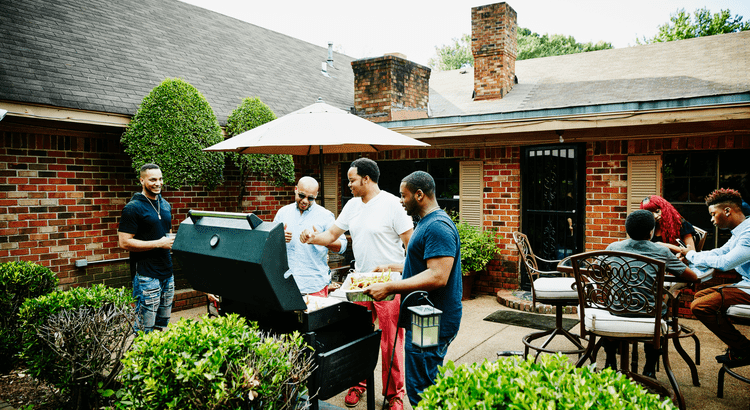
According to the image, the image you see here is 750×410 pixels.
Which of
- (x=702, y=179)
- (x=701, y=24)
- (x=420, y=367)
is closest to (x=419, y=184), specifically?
(x=420, y=367)

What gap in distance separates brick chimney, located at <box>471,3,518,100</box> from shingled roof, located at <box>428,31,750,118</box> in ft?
1.00

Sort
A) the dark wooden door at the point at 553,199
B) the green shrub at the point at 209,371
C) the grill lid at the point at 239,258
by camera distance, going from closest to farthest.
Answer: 1. the green shrub at the point at 209,371
2. the grill lid at the point at 239,258
3. the dark wooden door at the point at 553,199

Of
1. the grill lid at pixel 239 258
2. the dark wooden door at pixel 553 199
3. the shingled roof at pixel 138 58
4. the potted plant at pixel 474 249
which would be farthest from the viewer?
the potted plant at pixel 474 249

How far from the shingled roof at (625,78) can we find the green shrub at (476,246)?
6.29ft

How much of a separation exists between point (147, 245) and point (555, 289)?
367cm

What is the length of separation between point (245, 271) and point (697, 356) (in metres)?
4.35

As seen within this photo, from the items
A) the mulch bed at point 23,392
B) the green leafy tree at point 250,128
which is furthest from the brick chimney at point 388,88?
the mulch bed at point 23,392

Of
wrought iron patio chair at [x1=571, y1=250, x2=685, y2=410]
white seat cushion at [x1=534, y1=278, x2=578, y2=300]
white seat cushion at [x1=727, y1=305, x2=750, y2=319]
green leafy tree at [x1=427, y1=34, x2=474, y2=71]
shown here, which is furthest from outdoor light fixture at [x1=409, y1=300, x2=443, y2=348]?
green leafy tree at [x1=427, y1=34, x2=474, y2=71]

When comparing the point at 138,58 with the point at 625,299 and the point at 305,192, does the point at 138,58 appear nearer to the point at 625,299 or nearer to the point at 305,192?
the point at 305,192

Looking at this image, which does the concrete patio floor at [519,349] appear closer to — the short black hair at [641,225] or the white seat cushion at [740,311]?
the white seat cushion at [740,311]

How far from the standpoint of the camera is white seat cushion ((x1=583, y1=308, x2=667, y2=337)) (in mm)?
3119

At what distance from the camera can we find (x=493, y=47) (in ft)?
30.4

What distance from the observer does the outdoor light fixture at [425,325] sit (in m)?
2.38

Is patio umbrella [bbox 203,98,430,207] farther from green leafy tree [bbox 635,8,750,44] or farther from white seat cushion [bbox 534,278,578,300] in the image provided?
green leafy tree [bbox 635,8,750,44]
